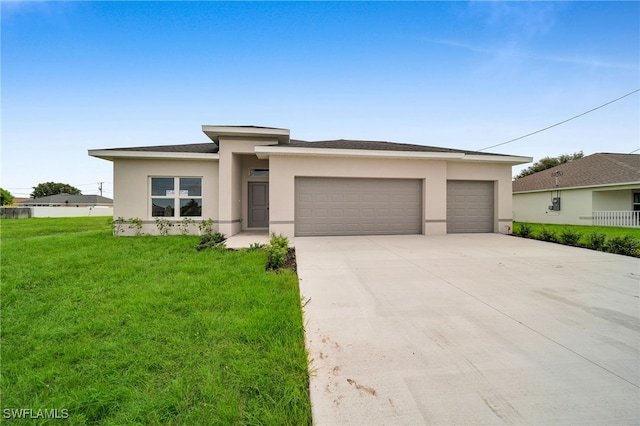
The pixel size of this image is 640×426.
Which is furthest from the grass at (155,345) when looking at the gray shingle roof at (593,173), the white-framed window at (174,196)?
the gray shingle roof at (593,173)

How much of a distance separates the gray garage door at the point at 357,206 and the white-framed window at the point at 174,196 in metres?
4.25

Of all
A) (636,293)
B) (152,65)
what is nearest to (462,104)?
(636,293)

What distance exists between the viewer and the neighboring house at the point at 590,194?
1549cm

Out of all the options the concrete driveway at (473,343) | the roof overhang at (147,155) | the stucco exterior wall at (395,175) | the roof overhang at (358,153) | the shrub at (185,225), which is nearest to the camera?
the concrete driveway at (473,343)

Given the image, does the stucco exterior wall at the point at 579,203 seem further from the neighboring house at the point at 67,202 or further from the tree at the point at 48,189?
the tree at the point at 48,189

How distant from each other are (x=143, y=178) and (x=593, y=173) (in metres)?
26.2

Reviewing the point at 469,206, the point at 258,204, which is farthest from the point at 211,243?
the point at 469,206

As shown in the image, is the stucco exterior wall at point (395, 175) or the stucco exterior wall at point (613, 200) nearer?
the stucco exterior wall at point (395, 175)

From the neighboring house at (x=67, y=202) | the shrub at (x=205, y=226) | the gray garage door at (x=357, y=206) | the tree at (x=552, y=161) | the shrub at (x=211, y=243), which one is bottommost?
the shrub at (x=211, y=243)

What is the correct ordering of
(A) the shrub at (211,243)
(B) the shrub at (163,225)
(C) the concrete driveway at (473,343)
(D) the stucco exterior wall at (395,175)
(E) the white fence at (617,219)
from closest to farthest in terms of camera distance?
(C) the concrete driveway at (473,343) → (A) the shrub at (211,243) → (D) the stucco exterior wall at (395,175) → (B) the shrub at (163,225) → (E) the white fence at (617,219)

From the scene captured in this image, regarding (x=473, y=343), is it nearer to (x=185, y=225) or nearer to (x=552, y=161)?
(x=185, y=225)

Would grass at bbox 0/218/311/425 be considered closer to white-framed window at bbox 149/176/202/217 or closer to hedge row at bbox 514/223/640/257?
white-framed window at bbox 149/176/202/217

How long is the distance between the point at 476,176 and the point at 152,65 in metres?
15.3

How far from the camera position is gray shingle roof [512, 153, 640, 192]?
15.5m
